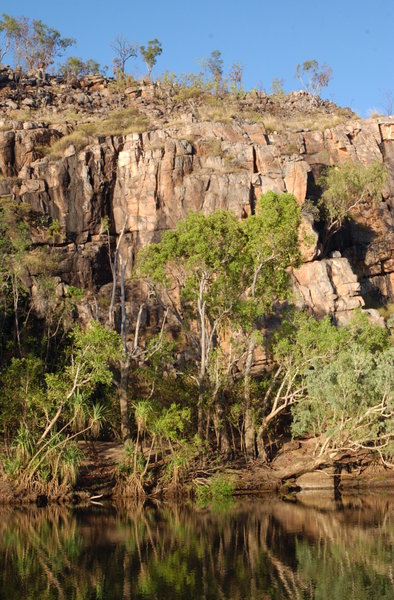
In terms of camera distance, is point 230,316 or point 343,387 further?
point 230,316

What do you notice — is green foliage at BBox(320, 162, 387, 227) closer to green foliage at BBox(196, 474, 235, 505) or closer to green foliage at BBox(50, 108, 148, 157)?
green foliage at BBox(50, 108, 148, 157)

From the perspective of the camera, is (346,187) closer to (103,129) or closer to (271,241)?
(103,129)

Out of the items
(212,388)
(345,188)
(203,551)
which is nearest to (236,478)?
(212,388)

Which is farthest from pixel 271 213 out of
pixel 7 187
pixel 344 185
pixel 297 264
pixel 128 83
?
pixel 128 83

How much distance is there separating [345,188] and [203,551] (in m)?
32.7

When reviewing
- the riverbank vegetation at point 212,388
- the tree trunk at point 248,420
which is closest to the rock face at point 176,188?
the riverbank vegetation at point 212,388

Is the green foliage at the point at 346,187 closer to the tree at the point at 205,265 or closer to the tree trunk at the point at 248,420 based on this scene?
the tree at the point at 205,265

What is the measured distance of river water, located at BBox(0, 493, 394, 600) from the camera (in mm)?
Result: 16594

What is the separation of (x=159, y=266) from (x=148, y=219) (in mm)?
16079

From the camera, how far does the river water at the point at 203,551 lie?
16.6 metres

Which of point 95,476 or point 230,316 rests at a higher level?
point 230,316

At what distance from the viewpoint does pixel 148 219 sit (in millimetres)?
46500

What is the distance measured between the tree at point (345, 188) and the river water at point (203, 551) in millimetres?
23959

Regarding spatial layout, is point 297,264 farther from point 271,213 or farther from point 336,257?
point 336,257
